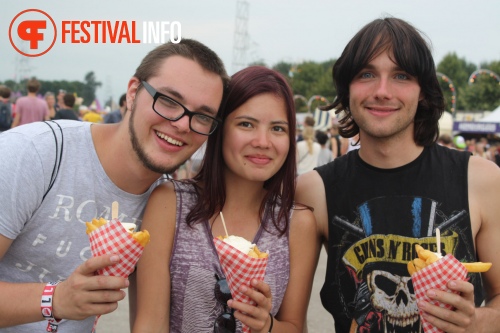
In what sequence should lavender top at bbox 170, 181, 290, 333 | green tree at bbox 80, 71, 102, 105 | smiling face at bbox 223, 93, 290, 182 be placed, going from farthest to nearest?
green tree at bbox 80, 71, 102, 105
smiling face at bbox 223, 93, 290, 182
lavender top at bbox 170, 181, 290, 333

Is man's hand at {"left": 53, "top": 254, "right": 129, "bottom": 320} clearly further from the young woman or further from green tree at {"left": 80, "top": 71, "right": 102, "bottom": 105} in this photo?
green tree at {"left": 80, "top": 71, "right": 102, "bottom": 105}

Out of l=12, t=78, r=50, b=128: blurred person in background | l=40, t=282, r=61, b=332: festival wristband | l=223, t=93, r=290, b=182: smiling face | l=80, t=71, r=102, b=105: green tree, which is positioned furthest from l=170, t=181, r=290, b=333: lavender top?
l=80, t=71, r=102, b=105: green tree

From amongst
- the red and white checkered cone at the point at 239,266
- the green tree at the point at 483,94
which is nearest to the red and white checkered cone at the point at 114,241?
the red and white checkered cone at the point at 239,266

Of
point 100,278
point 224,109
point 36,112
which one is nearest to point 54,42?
point 224,109

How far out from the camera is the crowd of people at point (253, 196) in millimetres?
2867

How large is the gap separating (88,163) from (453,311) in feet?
6.78

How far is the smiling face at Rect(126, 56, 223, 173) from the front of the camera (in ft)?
9.62

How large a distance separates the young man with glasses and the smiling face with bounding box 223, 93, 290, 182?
166 mm

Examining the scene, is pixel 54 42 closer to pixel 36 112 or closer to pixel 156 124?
pixel 156 124

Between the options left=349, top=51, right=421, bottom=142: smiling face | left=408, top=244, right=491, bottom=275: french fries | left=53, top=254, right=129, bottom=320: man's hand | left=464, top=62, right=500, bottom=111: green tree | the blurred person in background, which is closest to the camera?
left=53, top=254, right=129, bottom=320: man's hand

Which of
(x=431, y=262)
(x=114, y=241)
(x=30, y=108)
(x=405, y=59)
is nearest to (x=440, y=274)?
(x=431, y=262)

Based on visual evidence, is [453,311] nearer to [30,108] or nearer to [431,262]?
[431,262]

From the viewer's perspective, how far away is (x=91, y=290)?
230 cm

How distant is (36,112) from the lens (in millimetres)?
11906
